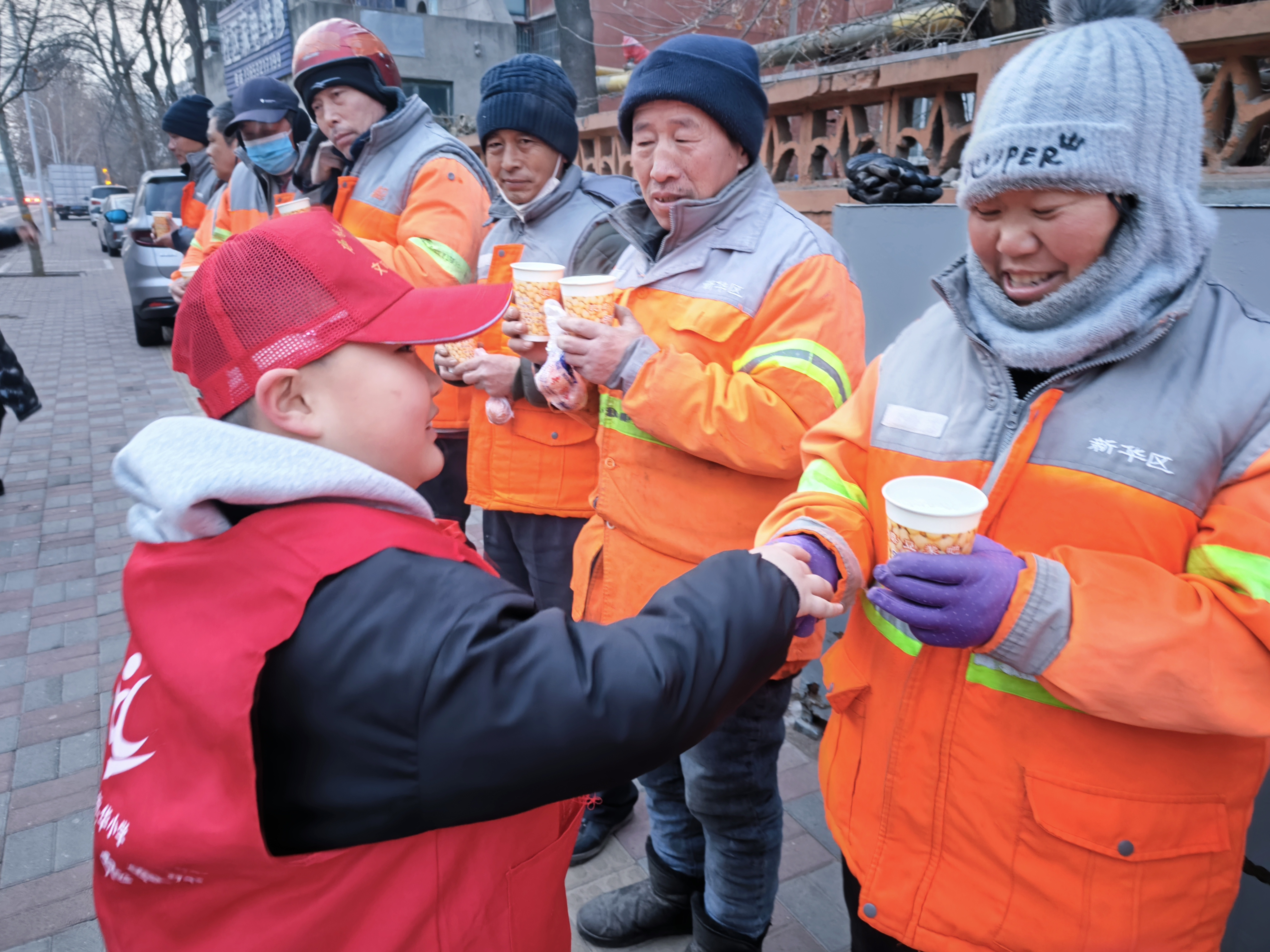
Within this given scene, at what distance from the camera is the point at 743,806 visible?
2.21m

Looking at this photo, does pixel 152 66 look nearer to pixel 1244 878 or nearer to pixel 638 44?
pixel 638 44

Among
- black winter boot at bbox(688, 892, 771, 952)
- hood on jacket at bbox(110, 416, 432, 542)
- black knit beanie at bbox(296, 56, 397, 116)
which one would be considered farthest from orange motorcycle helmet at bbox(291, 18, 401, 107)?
black winter boot at bbox(688, 892, 771, 952)

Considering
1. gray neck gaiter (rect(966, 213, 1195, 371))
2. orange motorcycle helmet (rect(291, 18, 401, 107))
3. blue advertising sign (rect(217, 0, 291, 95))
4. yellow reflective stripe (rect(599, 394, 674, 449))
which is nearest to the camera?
gray neck gaiter (rect(966, 213, 1195, 371))

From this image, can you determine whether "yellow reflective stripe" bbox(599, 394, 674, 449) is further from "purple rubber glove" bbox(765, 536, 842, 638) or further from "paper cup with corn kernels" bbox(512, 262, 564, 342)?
"purple rubber glove" bbox(765, 536, 842, 638)

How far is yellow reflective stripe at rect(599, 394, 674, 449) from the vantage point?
7.25 feet

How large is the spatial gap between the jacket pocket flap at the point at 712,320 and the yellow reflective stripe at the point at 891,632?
0.80 meters

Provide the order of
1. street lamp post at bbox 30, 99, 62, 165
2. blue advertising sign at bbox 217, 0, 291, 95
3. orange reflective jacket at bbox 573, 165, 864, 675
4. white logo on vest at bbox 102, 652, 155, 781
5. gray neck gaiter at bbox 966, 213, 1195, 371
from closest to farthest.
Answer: white logo on vest at bbox 102, 652, 155, 781, gray neck gaiter at bbox 966, 213, 1195, 371, orange reflective jacket at bbox 573, 165, 864, 675, blue advertising sign at bbox 217, 0, 291, 95, street lamp post at bbox 30, 99, 62, 165

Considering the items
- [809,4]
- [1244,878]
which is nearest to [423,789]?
[1244,878]

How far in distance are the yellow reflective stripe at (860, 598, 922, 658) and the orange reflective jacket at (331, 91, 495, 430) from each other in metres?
2.17

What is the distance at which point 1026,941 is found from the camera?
1376 mm

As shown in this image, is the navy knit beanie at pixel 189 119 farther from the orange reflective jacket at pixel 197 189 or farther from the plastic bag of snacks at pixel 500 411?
the plastic bag of snacks at pixel 500 411

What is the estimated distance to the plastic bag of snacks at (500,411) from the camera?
284 centimetres

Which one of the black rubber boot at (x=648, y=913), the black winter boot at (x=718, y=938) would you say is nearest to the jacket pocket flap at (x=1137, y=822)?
the black winter boot at (x=718, y=938)

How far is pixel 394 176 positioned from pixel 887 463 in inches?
109
